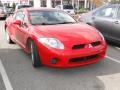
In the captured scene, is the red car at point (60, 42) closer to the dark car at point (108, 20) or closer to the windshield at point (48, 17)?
the windshield at point (48, 17)

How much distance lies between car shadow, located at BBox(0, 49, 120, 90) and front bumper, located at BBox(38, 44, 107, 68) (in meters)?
0.27

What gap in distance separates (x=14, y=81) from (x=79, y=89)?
4.46 feet

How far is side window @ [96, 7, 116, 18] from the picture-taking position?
25.5 feet

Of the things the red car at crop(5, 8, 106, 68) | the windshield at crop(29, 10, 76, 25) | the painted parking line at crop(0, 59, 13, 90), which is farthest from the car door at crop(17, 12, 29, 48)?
the painted parking line at crop(0, 59, 13, 90)

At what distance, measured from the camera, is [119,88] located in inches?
181

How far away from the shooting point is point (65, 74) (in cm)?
541

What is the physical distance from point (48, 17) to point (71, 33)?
126cm

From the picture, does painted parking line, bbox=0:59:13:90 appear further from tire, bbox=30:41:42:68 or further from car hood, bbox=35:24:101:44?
car hood, bbox=35:24:101:44

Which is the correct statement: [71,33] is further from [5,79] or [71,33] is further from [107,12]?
[107,12]

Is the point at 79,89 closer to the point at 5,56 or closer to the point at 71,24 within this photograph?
the point at 71,24

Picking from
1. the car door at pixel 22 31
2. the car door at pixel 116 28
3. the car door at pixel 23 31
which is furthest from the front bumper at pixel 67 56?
the car door at pixel 116 28

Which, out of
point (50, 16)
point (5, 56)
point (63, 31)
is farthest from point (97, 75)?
point (5, 56)

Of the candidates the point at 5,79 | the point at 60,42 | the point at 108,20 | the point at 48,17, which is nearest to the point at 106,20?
the point at 108,20

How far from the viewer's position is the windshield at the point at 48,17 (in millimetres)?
6375
